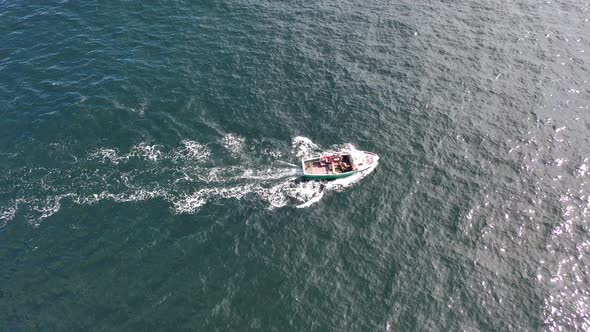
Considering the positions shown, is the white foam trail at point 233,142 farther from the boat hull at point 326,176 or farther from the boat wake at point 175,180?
the boat hull at point 326,176

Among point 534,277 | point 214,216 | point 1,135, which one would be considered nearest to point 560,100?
point 534,277

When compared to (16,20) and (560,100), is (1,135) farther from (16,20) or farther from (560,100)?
(560,100)

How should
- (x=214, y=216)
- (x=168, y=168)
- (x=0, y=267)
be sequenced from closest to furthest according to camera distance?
(x=0, y=267) → (x=214, y=216) → (x=168, y=168)

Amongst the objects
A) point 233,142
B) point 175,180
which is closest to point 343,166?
point 233,142

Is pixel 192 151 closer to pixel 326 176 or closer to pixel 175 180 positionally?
pixel 175 180

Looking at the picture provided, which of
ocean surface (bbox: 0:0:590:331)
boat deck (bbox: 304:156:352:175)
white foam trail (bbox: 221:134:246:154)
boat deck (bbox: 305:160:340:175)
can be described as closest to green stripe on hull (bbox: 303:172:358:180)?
boat deck (bbox: 304:156:352:175)
